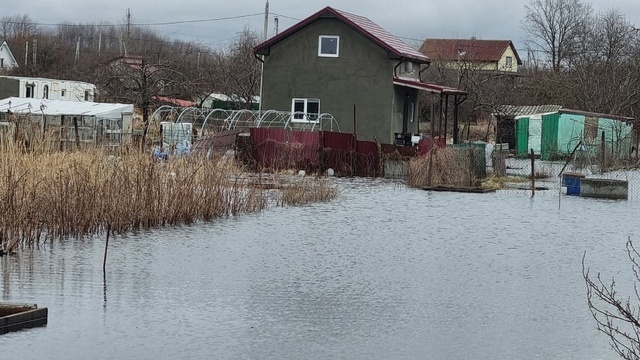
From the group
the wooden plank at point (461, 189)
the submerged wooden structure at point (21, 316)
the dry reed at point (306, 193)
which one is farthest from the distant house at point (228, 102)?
the submerged wooden structure at point (21, 316)

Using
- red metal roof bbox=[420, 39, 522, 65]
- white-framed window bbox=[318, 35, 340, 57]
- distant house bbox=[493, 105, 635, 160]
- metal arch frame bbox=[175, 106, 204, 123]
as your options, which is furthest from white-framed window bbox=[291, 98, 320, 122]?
red metal roof bbox=[420, 39, 522, 65]

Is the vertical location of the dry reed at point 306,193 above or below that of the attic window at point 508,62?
below

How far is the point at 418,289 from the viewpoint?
1477 centimetres

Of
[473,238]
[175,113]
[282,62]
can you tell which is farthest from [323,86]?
[473,238]

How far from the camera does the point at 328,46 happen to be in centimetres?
5103

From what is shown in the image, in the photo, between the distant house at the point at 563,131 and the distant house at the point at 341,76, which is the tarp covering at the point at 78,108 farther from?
the distant house at the point at 563,131

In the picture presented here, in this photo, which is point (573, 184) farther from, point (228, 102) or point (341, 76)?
point (228, 102)

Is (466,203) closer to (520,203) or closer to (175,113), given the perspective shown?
(520,203)

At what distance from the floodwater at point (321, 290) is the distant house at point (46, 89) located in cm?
4496

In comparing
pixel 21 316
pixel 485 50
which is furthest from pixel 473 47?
pixel 21 316

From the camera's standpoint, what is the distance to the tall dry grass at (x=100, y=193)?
1767cm

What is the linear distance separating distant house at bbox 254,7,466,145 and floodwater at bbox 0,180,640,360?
26.0m

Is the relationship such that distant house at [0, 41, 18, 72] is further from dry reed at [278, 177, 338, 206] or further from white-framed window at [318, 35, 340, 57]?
dry reed at [278, 177, 338, 206]

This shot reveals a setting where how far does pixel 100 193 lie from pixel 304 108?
32172mm
